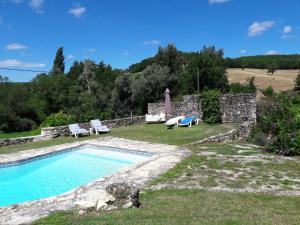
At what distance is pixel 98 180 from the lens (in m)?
8.34

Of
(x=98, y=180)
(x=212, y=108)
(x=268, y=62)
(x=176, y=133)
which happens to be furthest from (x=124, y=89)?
(x=268, y=62)

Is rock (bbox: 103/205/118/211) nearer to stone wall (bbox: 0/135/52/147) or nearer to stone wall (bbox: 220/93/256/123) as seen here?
stone wall (bbox: 0/135/52/147)

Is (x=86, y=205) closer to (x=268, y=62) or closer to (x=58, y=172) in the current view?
(x=58, y=172)

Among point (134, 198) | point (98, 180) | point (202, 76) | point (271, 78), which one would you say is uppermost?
point (271, 78)

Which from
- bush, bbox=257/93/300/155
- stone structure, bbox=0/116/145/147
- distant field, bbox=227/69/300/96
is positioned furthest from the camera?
distant field, bbox=227/69/300/96

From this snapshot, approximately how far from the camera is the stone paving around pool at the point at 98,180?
600 centimetres

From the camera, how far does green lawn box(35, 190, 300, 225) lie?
17.0 ft

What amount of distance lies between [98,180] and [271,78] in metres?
49.8

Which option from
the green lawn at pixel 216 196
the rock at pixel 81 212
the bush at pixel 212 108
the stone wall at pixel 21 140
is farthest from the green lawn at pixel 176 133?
the rock at pixel 81 212

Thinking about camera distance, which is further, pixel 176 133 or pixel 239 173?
pixel 176 133

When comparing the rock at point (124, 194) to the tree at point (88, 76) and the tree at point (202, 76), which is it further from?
the tree at point (88, 76)

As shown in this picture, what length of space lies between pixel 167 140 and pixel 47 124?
30.4ft

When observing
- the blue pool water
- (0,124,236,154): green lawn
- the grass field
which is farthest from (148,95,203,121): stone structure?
the grass field

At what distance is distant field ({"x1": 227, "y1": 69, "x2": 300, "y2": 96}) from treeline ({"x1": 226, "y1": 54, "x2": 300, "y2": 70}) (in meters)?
2.00
